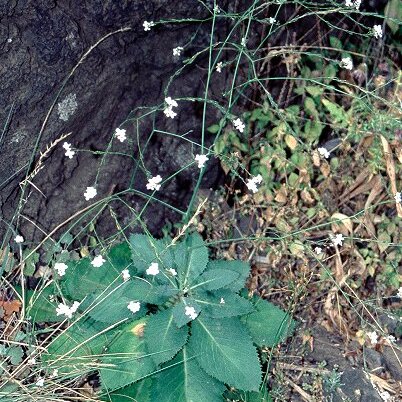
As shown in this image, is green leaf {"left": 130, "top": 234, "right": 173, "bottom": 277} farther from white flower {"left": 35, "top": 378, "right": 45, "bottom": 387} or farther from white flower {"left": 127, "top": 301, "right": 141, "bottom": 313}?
white flower {"left": 35, "top": 378, "right": 45, "bottom": 387}

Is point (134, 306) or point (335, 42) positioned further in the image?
point (335, 42)

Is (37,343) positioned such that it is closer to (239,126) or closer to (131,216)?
(131,216)

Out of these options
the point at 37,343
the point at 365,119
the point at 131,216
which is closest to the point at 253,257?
the point at 131,216

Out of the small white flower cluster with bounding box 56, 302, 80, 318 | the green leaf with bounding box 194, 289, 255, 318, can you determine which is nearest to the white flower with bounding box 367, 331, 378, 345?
the green leaf with bounding box 194, 289, 255, 318

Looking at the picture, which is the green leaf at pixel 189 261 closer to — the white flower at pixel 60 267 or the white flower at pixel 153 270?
the white flower at pixel 153 270

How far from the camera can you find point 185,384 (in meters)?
2.48

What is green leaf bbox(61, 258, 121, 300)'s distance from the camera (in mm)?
2705

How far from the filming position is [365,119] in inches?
134

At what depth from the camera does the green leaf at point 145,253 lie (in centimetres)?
264

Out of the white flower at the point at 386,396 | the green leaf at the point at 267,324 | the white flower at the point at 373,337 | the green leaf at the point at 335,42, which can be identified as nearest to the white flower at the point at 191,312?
the green leaf at the point at 267,324

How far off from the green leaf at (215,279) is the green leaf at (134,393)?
0.39 metres

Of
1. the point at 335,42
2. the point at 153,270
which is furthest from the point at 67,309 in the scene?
the point at 335,42

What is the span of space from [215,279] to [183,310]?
0.62ft

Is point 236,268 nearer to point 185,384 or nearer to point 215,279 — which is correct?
point 215,279
